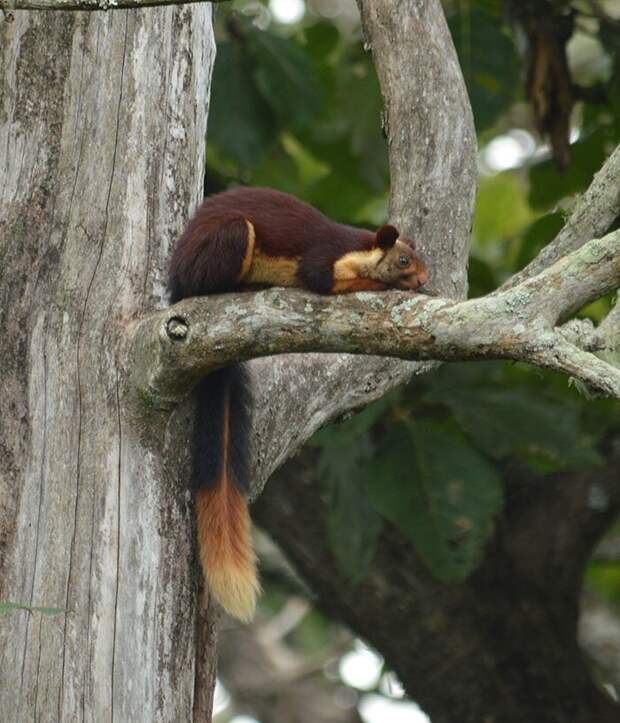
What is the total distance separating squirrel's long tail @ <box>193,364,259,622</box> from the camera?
348 cm

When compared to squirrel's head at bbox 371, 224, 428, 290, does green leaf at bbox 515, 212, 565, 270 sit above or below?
above

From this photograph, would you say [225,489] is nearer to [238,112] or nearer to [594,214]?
[594,214]

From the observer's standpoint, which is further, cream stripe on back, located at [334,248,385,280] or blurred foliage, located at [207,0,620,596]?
blurred foliage, located at [207,0,620,596]

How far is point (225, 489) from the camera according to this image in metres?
3.62

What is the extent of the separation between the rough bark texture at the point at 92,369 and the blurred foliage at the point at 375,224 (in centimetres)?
143

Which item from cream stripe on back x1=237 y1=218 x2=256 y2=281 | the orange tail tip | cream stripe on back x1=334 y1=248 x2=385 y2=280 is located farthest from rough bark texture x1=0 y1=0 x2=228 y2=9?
the orange tail tip

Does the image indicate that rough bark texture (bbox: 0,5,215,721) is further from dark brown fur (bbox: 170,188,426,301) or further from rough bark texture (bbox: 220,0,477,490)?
rough bark texture (bbox: 220,0,477,490)

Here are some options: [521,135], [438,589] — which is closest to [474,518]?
[438,589]

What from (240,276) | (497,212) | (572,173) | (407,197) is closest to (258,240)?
(240,276)

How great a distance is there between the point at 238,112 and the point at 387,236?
1.92m

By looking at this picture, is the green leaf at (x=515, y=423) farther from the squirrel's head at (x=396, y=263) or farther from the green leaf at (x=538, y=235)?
the squirrel's head at (x=396, y=263)

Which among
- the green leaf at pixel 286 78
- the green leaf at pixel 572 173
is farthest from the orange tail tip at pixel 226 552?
the green leaf at pixel 572 173

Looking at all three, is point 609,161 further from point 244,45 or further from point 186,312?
point 244,45

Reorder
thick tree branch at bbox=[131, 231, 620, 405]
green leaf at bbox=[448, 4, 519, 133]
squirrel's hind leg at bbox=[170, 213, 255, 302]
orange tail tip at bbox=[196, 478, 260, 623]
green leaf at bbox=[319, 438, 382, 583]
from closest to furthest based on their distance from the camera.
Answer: thick tree branch at bbox=[131, 231, 620, 405], orange tail tip at bbox=[196, 478, 260, 623], squirrel's hind leg at bbox=[170, 213, 255, 302], green leaf at bbox=[319, 438, 382, 583], green leaf at bbox=[448, 4, 519, 133]
